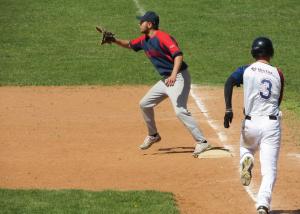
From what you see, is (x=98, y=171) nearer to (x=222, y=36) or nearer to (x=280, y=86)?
(x=280, y=86)

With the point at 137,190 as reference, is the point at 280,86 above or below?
above

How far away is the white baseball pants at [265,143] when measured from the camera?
952 cm

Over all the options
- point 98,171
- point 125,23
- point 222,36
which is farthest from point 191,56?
point 98,171

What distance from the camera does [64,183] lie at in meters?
11.7

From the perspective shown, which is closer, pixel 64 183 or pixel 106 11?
pixel 64 183

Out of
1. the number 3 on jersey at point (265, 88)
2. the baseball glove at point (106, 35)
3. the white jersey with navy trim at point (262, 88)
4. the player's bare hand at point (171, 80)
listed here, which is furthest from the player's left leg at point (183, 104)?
the number 3 on jersey at point (265, 88)

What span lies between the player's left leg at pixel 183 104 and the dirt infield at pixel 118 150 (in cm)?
32

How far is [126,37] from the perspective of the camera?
23578 mm

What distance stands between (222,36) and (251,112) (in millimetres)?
14238

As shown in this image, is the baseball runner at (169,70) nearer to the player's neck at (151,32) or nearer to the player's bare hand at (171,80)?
the player's neck at (151,32)

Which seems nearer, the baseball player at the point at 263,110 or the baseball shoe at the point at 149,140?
the baseball player at the point at 263,110

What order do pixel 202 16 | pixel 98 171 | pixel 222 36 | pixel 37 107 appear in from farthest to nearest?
pixel 202 16, pixel 222 36, pixel 37 107, pixel 98 171

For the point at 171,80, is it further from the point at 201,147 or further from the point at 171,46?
the point at 201,147

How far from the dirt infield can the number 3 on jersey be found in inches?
57.1
